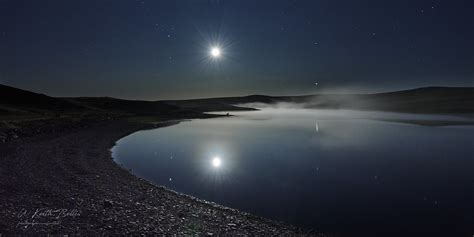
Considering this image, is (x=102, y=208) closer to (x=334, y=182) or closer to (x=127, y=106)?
(x=334, y=182)

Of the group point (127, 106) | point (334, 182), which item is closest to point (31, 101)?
point (127, 106)

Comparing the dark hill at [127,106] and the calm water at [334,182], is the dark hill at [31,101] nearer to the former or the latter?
the dark hill at [127,106]

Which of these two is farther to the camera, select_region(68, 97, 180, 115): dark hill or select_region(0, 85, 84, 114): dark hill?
select_region(68, 97, 180, 115): dark hill

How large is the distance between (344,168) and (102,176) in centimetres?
1894

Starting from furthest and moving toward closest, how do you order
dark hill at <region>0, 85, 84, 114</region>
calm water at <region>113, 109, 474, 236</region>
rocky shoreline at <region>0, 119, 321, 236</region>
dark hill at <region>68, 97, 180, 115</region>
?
dark hill at <region>68, 97, 180, 115</region> → dark hill at <region>0, 85, 84, 114</region> → calm water at <region>113, 109, 474, 236</region> → rocky shoreline at <region>0, 119, 321, 236</region>

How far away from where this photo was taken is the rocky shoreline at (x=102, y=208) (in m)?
10.4

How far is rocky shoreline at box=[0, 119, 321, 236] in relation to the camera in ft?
34.2

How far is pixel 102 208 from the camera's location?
12281 mm

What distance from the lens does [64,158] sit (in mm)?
22672

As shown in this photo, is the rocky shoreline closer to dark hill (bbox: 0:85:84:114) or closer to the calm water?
the calm water

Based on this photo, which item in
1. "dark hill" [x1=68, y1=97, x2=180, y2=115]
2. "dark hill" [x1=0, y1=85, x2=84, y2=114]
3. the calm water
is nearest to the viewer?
the calm water

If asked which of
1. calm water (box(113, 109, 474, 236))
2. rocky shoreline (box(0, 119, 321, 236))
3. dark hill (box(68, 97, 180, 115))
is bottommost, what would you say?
calm water (box(113, 109, 474, 236))

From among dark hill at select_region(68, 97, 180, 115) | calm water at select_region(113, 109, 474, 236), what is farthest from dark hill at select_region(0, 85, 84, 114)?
calm water at select_region(113, 109, 474, 236)

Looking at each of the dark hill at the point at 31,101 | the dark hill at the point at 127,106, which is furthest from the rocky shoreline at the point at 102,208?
the dark hill at the point at 127,106
